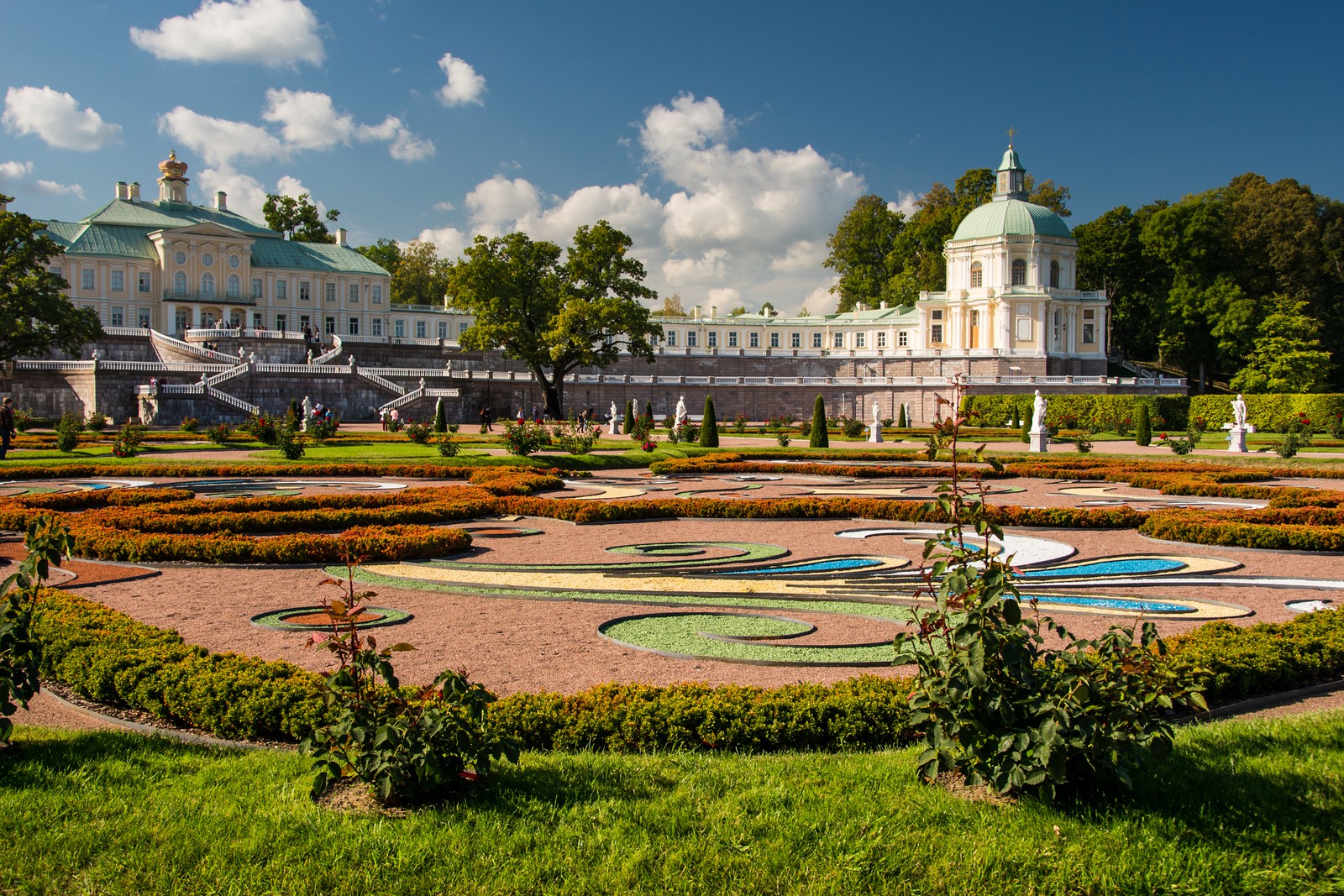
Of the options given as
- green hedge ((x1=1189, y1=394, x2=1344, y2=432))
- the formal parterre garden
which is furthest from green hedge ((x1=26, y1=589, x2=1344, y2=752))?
green hedge ((x1=1189, y1=394, x2=1344, y2=432))

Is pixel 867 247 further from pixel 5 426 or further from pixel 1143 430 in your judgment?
pixel 5 426

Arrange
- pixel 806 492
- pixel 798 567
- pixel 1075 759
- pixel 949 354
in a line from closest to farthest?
pixel 1075 759
pixel 798 567
pixel 806 492
pixel 949 354

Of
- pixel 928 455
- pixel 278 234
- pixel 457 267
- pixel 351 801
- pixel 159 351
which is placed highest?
pixel 278 234

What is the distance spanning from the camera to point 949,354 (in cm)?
7462

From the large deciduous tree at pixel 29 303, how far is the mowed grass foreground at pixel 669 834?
47.1 metres

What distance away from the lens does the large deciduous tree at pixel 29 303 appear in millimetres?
44375

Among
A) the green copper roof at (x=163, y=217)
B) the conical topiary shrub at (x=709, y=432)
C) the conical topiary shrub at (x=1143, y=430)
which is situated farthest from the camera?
the green copper roof at (x=163, y=217)

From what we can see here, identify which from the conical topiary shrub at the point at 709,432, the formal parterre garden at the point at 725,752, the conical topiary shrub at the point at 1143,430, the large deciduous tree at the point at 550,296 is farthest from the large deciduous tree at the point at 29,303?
the conical topiary shrub at the point at 1143,430

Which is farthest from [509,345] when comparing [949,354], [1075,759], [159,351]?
[1075,759]

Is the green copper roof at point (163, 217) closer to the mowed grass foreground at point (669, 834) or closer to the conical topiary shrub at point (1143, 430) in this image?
the conical topiary shrub at point (1143, 430)

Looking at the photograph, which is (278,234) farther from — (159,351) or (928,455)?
(928,455)

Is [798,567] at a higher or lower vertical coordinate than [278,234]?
lower

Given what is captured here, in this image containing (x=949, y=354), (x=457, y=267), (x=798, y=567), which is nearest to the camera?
(x=798, y=567)

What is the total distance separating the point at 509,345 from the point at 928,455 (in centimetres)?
4748
